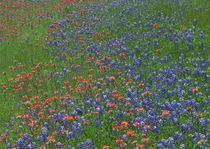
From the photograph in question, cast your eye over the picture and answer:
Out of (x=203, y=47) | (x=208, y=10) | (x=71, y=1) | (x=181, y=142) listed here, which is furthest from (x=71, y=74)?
(x=71, y=1)

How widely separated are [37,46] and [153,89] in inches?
297

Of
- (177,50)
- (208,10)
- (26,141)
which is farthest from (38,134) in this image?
(208,10)

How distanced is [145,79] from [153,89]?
3.58 ft

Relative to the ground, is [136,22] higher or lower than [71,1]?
lower

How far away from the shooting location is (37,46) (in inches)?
530

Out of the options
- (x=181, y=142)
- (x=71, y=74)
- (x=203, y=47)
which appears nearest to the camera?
(x=181, y=142)

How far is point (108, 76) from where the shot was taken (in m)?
9.25

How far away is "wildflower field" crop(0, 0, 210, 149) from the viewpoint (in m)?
6.00

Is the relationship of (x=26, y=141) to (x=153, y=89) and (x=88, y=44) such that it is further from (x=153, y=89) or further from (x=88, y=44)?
(x=88, y=44)

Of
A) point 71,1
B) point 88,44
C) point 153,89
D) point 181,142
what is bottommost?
point 181,142

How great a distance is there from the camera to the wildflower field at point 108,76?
236 inches

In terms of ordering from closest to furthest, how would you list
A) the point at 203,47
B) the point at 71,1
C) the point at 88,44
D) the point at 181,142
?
the point at 181,142 → the point at 203,47 → the point at 88,44 → the point at 71,1

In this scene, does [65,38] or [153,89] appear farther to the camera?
[65,38]

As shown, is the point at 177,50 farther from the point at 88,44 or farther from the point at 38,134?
the point at 38,134
